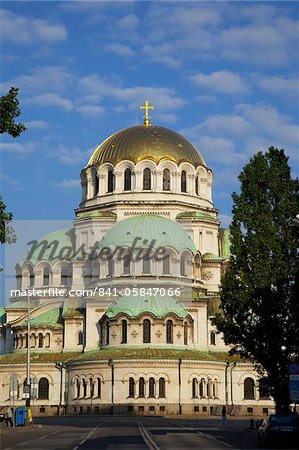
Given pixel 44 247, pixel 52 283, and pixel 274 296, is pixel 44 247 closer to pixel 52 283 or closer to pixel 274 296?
pixel 52 283

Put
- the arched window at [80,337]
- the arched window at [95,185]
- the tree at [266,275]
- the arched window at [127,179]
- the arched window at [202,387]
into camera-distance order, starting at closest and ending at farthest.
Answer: the tree at [266,275], the arched window at [202,387], the arched window at [80,337], the arched window at [127,179], the arched window at [95,185]

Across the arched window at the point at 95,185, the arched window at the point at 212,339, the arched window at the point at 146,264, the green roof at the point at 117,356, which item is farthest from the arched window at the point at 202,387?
the arched window at the point at 95,185

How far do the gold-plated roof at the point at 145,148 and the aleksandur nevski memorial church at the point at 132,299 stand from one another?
137mm

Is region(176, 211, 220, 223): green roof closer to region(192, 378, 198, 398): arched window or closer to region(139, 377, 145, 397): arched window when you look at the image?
region(192, 378, 198, 398): arched window

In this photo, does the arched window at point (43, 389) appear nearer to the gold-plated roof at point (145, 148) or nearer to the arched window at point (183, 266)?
the arched window at point (183, 266)

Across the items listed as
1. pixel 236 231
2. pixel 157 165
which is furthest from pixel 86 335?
pixel 236 231

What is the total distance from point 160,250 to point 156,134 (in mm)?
15008

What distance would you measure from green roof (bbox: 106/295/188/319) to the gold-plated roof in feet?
50.0

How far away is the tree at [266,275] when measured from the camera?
4300 centimetres

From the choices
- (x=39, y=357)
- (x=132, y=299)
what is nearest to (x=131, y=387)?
(x=132, y=299)

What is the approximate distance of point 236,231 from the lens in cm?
4600

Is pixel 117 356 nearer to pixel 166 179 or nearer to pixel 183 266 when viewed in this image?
pixel 183 266

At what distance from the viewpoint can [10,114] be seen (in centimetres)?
3009

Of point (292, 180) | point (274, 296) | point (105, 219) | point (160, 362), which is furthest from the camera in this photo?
point (105, 219)
